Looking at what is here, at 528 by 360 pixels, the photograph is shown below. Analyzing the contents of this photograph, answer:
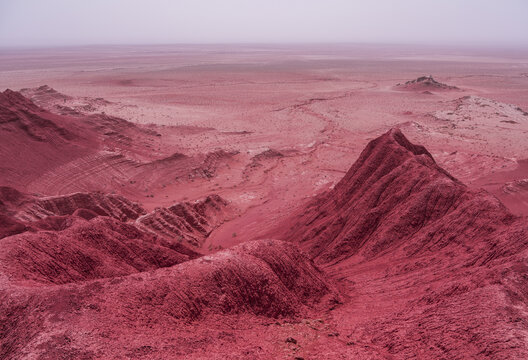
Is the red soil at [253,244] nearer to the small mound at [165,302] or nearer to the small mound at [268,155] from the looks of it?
the small mound at [165,302]

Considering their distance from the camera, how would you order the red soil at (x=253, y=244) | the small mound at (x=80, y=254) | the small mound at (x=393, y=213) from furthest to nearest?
the small mound at (x=393, y=213), the small mound at (x=80, y=254), the red soil at (x=253, y=244)

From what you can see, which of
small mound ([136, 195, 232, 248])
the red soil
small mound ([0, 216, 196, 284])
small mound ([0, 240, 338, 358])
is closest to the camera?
small mound ([0, 240, 338, 358])

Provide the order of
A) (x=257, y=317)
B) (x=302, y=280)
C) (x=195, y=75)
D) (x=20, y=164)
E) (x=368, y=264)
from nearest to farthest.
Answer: (x=257, y=317)
(x=302, y=280)
(x=368, y=264)
(x=20, y=164)
(x=195, y=75)

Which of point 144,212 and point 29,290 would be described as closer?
point 29,290

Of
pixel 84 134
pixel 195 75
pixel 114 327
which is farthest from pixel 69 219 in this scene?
pixel 195 75

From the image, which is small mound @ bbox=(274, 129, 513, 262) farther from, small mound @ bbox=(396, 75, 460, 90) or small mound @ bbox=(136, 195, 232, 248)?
small mound @ bbox=(396, 75, 460, 90)

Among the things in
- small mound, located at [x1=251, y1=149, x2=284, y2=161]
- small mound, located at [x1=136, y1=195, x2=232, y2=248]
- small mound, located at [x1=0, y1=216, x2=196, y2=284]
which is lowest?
small mound, located at [x1=136, y1=195, x2=232, y2=248]

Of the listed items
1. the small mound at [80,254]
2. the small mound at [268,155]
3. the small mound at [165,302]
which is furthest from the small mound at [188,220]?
the small mound at [268,155]

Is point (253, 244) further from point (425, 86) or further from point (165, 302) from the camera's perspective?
point (425, 86)

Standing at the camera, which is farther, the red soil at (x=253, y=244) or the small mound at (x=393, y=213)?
the small mound at (x=393, y=213)

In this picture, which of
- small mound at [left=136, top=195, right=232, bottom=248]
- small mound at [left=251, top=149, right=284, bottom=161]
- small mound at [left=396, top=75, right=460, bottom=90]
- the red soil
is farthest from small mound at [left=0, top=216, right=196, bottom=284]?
small mound at [left=396, top=75, right=460, bottom=90]

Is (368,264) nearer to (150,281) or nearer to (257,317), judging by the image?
(257,317)
